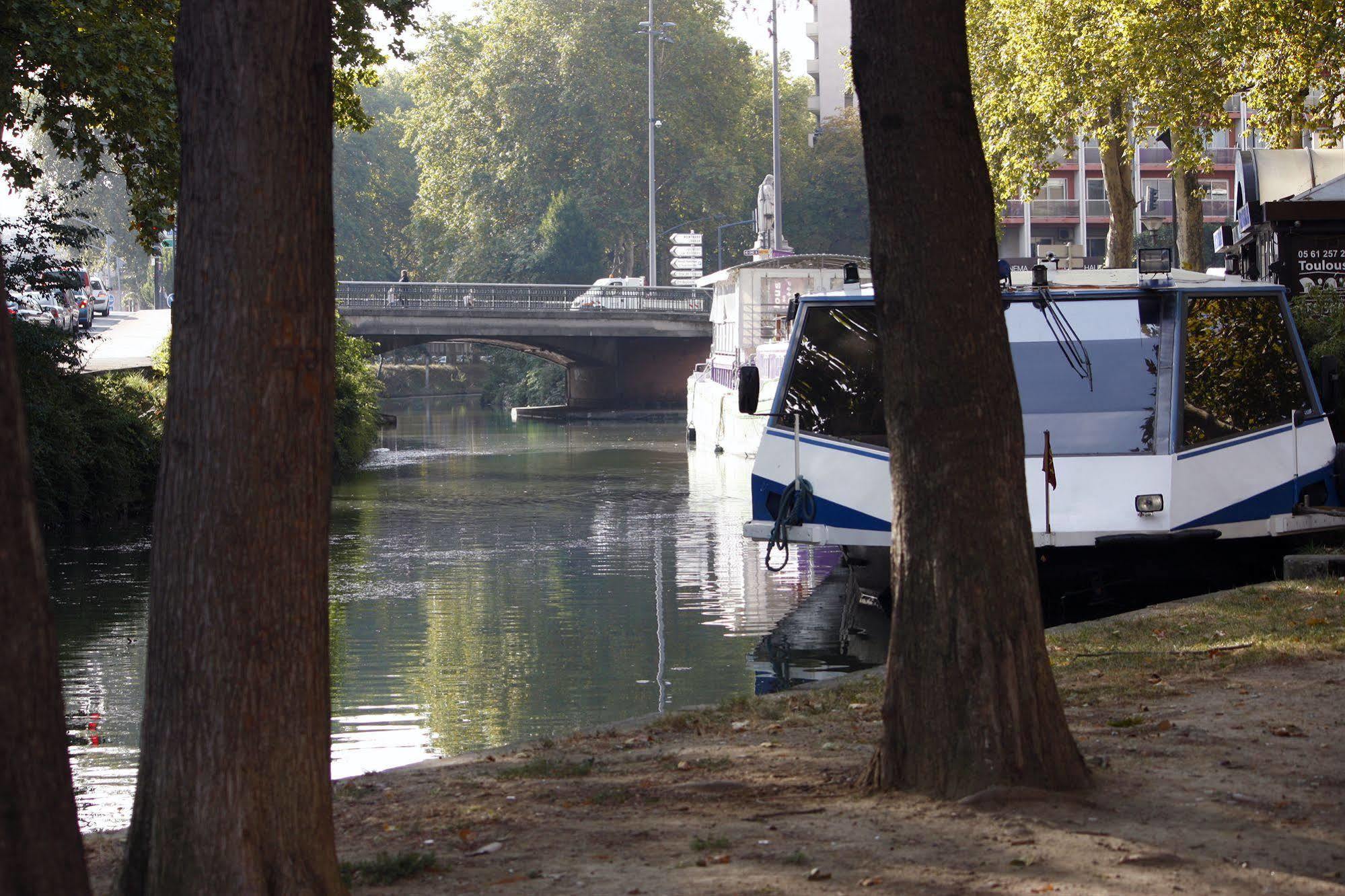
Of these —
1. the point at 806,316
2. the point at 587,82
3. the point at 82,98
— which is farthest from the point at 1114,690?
the point at 587,82

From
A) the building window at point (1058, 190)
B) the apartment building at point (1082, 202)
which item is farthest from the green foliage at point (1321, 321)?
the building window at point (1058, 190)

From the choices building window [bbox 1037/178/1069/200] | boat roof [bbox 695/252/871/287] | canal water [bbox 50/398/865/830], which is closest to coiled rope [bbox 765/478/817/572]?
canal water [bbox 50/398/865/830]

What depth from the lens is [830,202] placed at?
83938 millimetres

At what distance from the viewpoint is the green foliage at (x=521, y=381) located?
80.2 m

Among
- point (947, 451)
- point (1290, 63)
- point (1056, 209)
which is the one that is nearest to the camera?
point (947, 451)

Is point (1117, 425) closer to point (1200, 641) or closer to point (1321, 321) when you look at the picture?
point (1200, 641)

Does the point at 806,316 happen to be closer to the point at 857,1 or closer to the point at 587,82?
the point at 857,1

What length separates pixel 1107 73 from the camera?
1182 inches

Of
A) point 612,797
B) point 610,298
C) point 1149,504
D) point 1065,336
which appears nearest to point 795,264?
point 610,298

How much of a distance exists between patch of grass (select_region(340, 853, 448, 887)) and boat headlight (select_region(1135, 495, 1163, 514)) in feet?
27.4

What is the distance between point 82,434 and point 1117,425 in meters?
15.6

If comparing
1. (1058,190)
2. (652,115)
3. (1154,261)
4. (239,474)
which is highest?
(652,115)

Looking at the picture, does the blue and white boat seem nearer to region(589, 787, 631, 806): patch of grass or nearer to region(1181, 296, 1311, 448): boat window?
region(1181, 296, 1311, 448): boat window

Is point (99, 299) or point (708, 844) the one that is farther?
point (99, 299)
